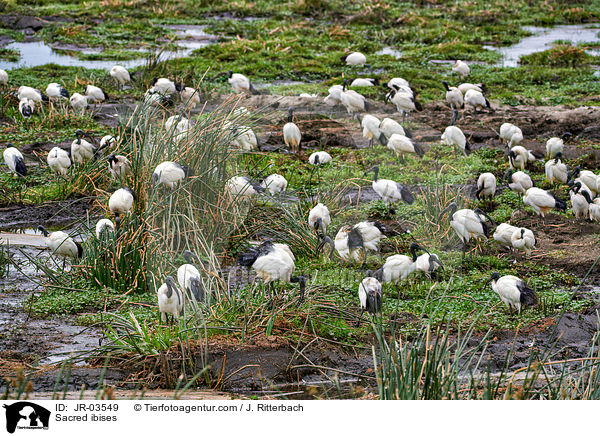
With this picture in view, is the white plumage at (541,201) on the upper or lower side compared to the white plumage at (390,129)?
lower

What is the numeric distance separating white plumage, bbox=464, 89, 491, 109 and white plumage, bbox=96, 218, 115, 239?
6875 millimetres

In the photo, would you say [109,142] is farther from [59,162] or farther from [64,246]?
[64,246]

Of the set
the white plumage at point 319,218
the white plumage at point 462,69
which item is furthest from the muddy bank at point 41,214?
the white plumage at point 462,69

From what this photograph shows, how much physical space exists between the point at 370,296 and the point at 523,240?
197 cm

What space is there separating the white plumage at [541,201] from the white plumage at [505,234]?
0.95m

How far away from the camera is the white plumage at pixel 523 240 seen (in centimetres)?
636

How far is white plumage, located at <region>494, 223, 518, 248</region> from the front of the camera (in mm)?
6539

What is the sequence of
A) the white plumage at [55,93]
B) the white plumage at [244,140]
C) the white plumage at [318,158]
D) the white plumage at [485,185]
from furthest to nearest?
the white plumage at [55,93], the white plumage at [318,158], the white plumage at [485,185], the white plumage at [244,140]

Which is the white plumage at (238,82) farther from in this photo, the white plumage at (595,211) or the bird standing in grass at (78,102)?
the white plumage at (595,211)

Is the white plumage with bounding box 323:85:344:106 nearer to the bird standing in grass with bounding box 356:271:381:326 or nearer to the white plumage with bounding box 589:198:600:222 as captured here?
the white plumage with bounding box 589:198:600:222

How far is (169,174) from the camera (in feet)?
18.6

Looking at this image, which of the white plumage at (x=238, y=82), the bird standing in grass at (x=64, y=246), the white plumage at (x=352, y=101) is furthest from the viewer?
the white plumage at (x=238, y=82)
